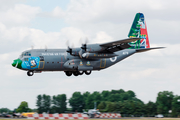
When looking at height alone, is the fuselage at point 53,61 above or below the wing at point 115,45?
below

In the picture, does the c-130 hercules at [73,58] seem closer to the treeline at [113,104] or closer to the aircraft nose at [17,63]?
the aircraft nose at [17,63]

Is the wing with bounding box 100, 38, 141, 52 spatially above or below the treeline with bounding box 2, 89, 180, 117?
above

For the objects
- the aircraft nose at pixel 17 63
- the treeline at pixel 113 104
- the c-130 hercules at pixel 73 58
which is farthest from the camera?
the treeline at pixel 113 104

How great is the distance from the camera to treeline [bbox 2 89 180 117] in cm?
8381

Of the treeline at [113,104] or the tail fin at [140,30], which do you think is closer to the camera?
the tail fin at [140,30]

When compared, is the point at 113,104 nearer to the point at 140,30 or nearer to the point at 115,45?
the point at 140,30

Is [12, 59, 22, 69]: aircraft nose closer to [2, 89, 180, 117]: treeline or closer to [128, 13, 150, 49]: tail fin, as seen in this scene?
[128, 13, 150, 49]: tail fin

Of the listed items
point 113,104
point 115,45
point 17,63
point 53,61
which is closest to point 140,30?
point 115,45

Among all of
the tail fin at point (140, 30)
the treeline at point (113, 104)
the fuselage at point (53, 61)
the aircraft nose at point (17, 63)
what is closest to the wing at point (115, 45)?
the fuselage at point (53, 61)

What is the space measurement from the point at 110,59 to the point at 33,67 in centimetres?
978

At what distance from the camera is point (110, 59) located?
3791cm

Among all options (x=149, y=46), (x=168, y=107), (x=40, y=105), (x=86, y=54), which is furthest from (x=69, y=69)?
(x=40, y=105)

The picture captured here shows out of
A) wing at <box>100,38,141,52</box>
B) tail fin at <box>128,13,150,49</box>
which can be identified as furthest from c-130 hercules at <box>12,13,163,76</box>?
tail fin at <box>128,13,150,49</box>

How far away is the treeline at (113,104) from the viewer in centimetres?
8381
